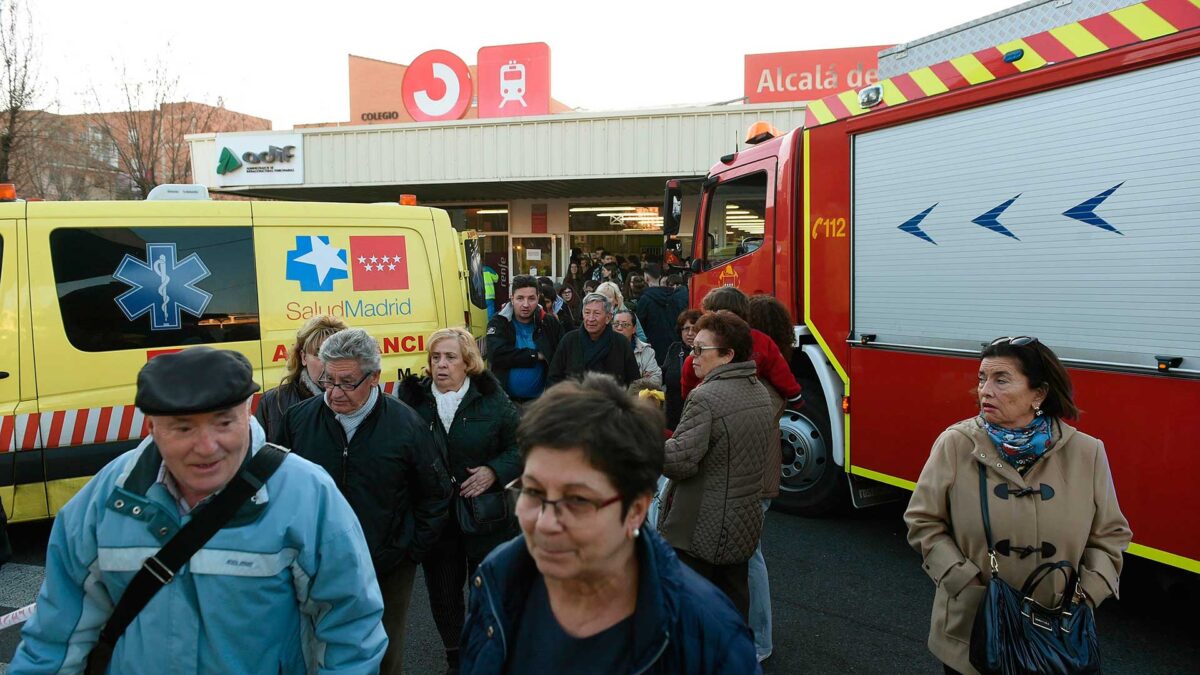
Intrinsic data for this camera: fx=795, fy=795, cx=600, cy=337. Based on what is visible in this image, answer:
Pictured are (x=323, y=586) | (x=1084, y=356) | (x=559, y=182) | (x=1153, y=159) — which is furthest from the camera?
(x=559, y=182)

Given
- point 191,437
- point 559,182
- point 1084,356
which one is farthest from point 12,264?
point 559,182

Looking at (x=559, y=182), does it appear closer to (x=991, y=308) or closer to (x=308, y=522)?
(x=991, y=308)

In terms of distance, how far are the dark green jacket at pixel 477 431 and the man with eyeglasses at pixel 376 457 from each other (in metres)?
0.38

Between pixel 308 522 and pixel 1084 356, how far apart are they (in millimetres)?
3582

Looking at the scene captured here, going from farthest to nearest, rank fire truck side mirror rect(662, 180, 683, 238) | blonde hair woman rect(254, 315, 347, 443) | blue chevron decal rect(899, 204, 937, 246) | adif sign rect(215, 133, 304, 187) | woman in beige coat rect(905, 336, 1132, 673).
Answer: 1. adif sign rect(215, 133, 304, 187)
2. fire truck side mirror rect(662, 180, 683, 238)
3. blue chevron decal rect(899, 204, 937, 246)
4. blonde hair woman rect(254, 315, 347, 443)
5. woman in beige coat rect(905, 336, 1132, 673)

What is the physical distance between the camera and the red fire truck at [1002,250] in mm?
3447

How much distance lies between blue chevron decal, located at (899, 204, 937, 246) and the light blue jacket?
377cm

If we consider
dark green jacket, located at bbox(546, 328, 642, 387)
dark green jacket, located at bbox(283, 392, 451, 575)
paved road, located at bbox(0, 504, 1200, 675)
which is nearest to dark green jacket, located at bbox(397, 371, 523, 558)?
dark green jacket, located at bbox(283, 392, 451, 575)

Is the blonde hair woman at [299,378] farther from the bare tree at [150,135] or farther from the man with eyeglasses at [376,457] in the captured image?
the bare tree at [150,135]

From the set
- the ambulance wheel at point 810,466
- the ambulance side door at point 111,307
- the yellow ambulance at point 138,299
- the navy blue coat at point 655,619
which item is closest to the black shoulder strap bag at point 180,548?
the navy blue coat at point 655,619

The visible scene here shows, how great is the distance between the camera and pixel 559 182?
16328 millimetres

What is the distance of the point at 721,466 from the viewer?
3180 mm

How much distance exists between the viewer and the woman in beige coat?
2355 millimetres

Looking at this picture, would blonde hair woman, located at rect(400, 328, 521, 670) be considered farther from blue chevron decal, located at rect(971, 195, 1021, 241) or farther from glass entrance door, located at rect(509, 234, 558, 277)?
glass entrance door, located at rect(509, 234, 558, 277)
